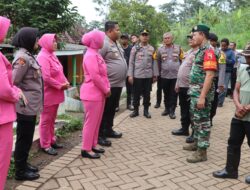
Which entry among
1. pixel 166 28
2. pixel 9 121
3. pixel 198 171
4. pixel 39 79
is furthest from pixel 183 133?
pixel 166 28

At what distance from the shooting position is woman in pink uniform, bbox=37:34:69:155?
185 inches

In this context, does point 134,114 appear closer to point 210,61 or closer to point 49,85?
point 49,85

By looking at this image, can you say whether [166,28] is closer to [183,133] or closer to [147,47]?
[147,47]

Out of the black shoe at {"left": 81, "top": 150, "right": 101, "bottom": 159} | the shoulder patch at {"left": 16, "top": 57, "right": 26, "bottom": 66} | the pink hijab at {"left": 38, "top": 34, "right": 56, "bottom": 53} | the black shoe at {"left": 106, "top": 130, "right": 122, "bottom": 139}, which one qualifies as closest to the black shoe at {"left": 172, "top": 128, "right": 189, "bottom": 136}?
the black shoe at {"left": 106, "top": 130, "right": 122, "bottom": 139}

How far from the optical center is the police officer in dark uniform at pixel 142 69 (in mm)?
7750

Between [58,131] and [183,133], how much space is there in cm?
226

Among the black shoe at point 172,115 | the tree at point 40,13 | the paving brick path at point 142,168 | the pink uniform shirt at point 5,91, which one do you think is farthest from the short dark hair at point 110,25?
the black shoe at point 172,115

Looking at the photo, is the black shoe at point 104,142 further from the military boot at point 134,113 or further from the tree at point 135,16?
the tree at point 135,16

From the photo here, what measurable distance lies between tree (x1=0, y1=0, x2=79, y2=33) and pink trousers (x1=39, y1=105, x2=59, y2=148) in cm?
A: 311

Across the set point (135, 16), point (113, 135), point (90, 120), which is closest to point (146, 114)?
point (113, 135)

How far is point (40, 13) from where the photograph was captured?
25.1 ft

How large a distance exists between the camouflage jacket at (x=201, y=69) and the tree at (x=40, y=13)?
390cm

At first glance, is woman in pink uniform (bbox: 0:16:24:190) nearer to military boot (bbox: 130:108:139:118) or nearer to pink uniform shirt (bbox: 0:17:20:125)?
pink uniform shirt (bbox: 0:17:20:125)

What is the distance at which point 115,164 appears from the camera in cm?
475
